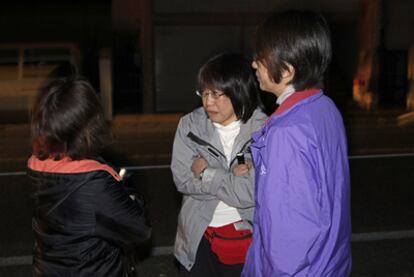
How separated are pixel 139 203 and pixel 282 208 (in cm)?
79

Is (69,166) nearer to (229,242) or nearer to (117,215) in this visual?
(117,215)

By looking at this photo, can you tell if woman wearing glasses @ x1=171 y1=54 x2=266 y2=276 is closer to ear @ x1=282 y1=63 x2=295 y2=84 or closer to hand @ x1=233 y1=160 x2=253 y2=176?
hand @ x1=233 y1=160 x2=253 y2=176

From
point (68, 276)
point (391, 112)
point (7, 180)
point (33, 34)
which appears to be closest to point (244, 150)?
point (68, 276)

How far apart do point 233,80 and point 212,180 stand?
1.55ft

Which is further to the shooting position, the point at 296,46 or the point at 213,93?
the point at 213,93

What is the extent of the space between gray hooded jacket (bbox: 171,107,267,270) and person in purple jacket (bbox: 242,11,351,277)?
57cm

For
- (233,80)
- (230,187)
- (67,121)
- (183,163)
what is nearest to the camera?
(67,121)

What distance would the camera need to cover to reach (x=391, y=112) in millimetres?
15414

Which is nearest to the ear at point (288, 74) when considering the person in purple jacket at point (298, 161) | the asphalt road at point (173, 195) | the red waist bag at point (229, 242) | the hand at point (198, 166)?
the person in purple jacket at point (298, 161)

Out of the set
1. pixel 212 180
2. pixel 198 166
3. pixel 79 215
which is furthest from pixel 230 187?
pixel 79 215

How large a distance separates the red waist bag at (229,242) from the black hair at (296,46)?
3.25 ft

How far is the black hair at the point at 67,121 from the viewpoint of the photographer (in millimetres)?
2271

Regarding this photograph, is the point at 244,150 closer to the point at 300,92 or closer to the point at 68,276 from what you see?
the point at 300,92

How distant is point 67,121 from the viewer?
227 centimetres
